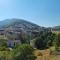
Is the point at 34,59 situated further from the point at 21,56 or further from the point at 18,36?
the point at 18,36

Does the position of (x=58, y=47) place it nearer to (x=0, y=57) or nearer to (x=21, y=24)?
(x=0, y=57)

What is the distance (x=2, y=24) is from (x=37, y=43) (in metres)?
34.7

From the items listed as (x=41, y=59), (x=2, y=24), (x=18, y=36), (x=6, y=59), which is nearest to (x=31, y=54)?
(x=6, y=59)

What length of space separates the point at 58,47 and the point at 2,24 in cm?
4190

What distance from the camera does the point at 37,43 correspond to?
89.5ft

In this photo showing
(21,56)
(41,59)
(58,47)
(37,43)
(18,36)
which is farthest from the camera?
(18,36)

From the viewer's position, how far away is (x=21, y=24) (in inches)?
2462

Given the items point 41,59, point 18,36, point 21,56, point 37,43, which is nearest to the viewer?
point 21,56

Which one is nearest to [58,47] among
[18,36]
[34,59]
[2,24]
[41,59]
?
[41,59]

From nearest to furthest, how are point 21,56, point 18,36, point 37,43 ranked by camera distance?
point 21,56
point 37,43
point 18,36

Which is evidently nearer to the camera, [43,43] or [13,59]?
[13,59]

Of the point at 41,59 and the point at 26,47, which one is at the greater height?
the point at 26,47

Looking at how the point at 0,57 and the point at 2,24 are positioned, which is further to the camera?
the point at 2,24

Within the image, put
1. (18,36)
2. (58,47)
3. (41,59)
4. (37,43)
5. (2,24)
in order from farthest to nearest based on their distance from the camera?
(2,24) < (18,36) < (37,43) < (58,47) < (41,59)
